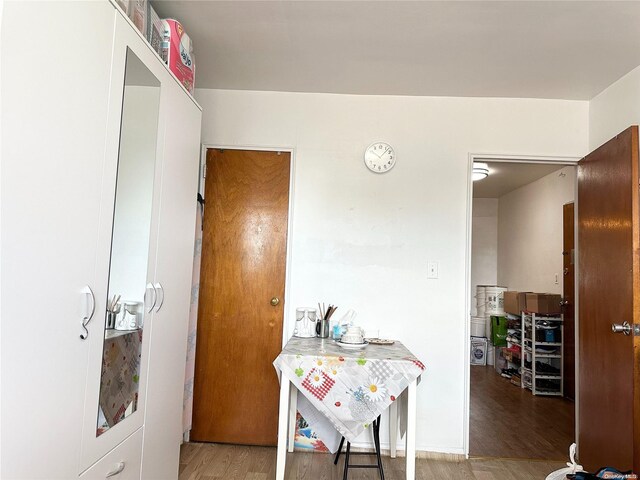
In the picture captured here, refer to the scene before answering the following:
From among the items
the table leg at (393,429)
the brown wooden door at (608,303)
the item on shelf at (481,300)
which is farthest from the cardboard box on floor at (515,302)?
the table leg at (393,429)

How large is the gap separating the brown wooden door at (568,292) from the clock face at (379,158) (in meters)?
2.74

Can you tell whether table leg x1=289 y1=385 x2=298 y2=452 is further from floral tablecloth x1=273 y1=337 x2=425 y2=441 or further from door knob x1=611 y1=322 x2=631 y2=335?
door knob x1=611 y1=322 x2=631 y2=335

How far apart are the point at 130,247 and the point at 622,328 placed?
245 cm

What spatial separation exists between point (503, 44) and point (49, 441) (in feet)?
8.65

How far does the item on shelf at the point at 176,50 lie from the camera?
1.92m

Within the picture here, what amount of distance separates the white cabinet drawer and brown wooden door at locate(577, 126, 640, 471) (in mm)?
2372

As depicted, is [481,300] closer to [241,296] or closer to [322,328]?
[322,328]

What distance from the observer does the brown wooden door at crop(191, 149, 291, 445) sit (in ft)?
9.40

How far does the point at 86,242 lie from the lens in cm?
127

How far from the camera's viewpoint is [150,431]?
5.93ft

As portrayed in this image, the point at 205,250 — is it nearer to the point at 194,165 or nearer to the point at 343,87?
the point at 194,165

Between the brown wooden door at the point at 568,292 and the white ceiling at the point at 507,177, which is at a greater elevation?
the white ceiling at the point at 507,177

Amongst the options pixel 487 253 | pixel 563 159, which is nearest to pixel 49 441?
pixel 563 159

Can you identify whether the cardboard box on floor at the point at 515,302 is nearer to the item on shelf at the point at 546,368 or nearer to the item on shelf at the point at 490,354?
the item on shelf at the point at 546,368
